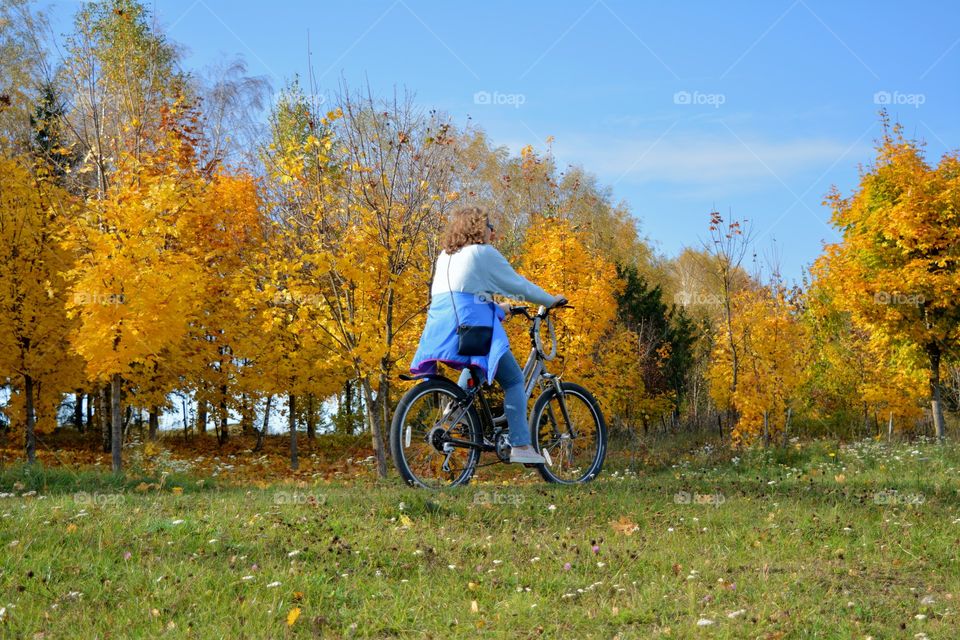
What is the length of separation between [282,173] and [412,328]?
13.0 feet

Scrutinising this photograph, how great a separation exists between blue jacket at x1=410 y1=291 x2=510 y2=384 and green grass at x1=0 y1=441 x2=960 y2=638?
45.2 inches

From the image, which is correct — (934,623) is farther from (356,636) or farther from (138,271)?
(138,271)

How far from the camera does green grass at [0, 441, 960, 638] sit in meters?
4.63

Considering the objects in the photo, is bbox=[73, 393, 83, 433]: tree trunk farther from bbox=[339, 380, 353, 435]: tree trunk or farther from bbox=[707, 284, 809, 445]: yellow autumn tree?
bbox=[707, 284, 809, 445]: yellow autumn tree

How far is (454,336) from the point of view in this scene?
7055 mm

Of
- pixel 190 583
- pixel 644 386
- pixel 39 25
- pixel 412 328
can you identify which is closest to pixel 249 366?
pixel 412 328

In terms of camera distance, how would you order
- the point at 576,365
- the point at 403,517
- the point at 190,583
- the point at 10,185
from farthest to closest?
the point at 10,185 → the point at 576,365 → the point at 403,517 → the point at 190,583

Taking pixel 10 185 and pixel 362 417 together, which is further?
pixel 362 417

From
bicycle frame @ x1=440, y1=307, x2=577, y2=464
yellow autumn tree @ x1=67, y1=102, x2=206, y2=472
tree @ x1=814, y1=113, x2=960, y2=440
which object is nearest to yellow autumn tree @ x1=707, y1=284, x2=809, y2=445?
tree @ x1=814, y1=113, x2=960, y2=440

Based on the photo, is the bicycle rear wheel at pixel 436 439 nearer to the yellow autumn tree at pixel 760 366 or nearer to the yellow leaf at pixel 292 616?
the yellow leaf at pixel 292 616

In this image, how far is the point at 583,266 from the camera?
18.8 m

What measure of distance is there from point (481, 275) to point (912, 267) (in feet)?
64.7

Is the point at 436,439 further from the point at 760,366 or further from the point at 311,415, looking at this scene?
the point at 311,415

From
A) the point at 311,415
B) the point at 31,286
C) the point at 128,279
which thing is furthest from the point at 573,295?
the point at 311,415
